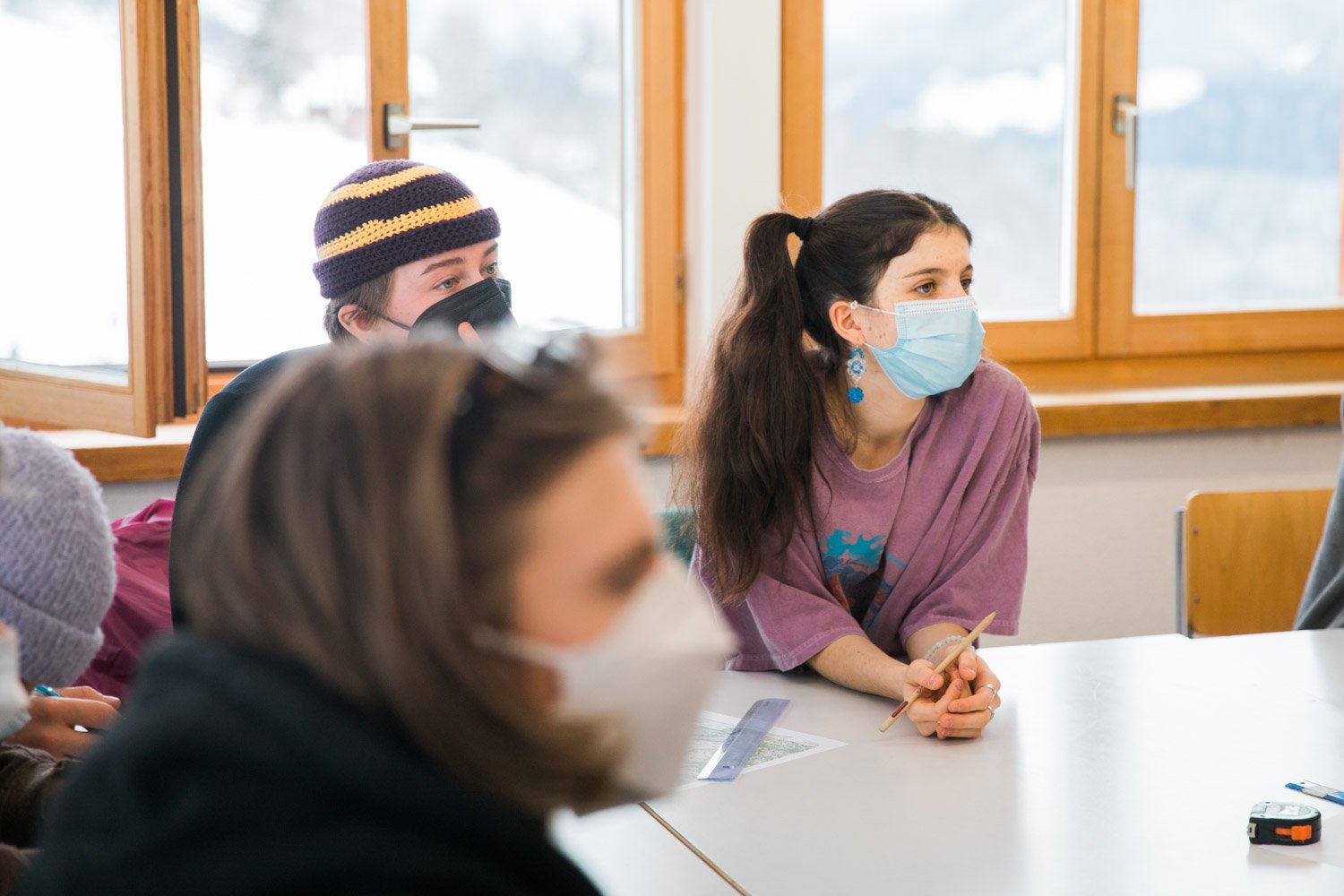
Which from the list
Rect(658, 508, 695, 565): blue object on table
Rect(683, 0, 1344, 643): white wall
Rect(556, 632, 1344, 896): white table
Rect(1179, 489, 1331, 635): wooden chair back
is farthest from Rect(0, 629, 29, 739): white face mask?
Rect(683, 0, 1344, 643): white wall

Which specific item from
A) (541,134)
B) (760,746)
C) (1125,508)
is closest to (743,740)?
(760,746)

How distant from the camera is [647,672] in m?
0.80

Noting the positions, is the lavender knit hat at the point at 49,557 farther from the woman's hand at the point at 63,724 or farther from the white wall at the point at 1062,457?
the white wall at the point at 1062,457

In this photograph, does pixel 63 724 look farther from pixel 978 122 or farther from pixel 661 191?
pixel 978 122

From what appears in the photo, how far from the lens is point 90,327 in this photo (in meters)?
2.58

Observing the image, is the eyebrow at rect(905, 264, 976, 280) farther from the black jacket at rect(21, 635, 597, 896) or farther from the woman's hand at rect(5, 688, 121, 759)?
the black jacket at rect(21, 635, 597, 896)

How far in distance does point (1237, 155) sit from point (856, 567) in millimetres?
2253

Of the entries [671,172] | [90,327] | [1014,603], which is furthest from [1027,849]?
[671,172]

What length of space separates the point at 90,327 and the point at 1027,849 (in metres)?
1.98

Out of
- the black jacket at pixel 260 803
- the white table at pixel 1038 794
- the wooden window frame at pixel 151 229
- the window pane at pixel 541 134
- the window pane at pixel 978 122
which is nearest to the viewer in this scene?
the black jacket at pixel 260 803

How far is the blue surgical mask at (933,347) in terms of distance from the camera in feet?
6.85

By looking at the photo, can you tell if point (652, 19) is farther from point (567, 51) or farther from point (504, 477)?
point (504, 477)

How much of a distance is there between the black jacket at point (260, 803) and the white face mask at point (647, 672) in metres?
0.09

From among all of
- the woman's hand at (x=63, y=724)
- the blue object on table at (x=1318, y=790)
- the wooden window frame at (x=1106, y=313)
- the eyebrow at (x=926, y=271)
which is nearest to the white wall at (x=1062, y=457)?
the wooden window frame at (x=1106, y=313)
